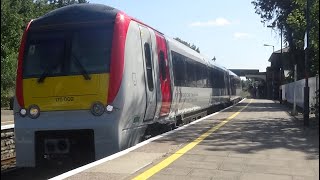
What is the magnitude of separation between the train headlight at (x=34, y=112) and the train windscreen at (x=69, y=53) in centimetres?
58

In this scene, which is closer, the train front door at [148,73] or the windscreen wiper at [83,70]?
the windscreen wiper at [83,70]

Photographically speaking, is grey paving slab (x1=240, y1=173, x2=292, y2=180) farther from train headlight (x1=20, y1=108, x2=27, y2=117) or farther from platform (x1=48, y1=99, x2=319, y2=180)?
train headlight (x1=20, y1=108, x2=27, y2=117)

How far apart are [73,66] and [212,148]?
3.33m

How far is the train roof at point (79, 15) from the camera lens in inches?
362

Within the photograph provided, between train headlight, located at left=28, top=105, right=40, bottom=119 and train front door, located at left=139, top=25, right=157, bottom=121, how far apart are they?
8.01 ft

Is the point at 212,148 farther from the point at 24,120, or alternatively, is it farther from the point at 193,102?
the point at 193,102

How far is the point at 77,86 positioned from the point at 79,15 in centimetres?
147

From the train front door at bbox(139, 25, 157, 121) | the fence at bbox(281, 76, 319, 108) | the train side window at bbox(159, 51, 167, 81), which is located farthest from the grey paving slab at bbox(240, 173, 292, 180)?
the train side window at bbox(159, 51, 167, 81)

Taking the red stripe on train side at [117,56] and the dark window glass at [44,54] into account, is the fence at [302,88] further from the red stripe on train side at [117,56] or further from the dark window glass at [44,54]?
the dark window glass at [44,54]

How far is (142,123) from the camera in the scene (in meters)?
10.2

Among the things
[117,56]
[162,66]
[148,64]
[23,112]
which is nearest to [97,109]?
[117,56]

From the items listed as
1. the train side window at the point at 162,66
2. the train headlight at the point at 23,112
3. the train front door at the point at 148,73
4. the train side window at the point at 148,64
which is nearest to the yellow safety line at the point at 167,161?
the train front door at the point at 148,73

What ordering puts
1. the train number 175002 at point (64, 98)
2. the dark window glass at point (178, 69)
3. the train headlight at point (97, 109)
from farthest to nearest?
the dark window glass at point (178, 69), the train number 175002 at point (64, 98), the train headlight at point (97, 109)

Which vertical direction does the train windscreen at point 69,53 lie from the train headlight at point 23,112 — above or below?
above
